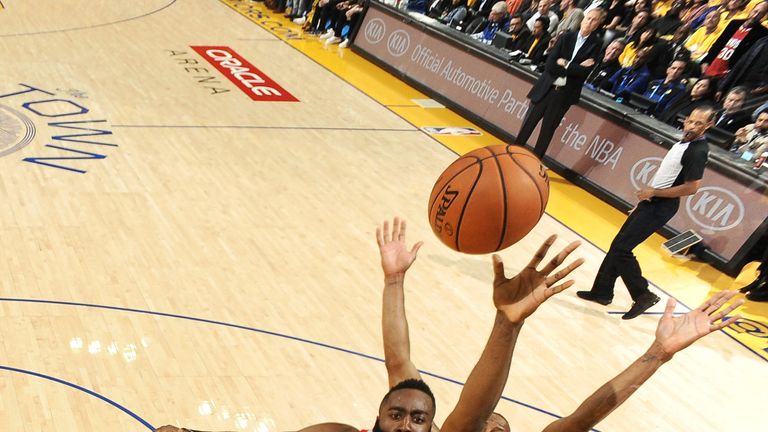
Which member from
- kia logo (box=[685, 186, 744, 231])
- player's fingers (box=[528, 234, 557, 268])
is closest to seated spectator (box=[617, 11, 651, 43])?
kia logo (box=[685, 186, 744, 231])

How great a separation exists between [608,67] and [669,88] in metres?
1.12

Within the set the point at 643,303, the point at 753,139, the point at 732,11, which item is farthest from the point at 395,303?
the point at 732,11

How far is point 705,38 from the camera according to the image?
11.7 m

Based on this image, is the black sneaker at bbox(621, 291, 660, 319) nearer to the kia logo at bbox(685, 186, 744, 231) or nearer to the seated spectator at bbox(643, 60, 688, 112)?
the kia logo at bbox(685, 186, 744, 231)

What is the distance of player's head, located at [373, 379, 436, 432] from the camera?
10.9ft

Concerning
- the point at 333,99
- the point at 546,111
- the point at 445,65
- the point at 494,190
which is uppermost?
the point at 494,190

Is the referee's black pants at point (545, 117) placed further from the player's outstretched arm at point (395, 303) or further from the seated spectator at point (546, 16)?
the player's outstretched arm at point (395, 303)

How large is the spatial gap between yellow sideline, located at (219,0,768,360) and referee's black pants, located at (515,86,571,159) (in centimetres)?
56

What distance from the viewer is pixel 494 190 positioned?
16.1 ft

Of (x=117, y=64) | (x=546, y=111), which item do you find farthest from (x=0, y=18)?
(x=546, y=111)

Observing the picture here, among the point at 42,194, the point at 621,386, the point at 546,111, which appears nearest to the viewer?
the point at 621,386

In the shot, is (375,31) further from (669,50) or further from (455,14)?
(669,50)

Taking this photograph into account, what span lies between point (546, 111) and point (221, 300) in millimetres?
5257

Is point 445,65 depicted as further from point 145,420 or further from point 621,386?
point 621,386
